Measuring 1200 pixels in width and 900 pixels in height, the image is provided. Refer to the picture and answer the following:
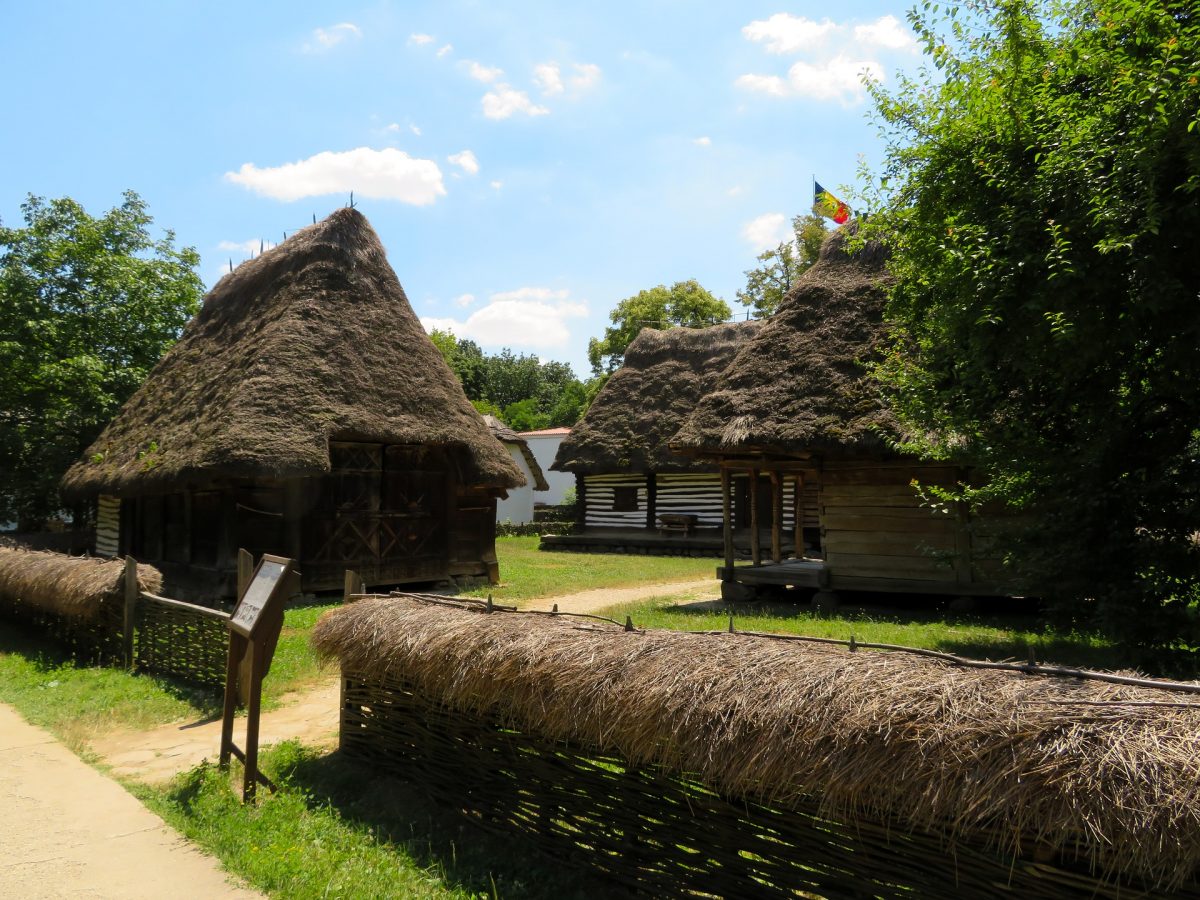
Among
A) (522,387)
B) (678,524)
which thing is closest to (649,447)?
(678,524)

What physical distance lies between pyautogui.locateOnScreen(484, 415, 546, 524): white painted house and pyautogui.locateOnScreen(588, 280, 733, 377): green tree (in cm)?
955

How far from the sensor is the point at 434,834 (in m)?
4.66

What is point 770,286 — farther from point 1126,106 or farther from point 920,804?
point 920,804

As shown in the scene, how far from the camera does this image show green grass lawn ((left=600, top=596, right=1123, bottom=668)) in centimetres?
850

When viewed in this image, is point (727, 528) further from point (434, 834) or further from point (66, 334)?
point (66, 334)

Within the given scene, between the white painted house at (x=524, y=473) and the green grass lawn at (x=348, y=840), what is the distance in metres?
26.6

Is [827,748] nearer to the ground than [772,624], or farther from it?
farther from it

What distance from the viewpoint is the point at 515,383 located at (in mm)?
63156

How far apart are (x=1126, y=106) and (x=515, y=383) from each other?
58.8 meters

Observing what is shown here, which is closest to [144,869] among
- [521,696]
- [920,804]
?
[521,696]

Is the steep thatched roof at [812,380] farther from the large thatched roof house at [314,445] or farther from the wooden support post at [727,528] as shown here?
the large thatched roof house at [314,445]

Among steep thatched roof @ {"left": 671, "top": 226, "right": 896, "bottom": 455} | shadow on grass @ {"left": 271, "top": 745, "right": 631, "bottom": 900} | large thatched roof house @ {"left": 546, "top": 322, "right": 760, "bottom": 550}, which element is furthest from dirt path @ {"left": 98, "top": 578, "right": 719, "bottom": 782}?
large thatched roof house @ {"left": 546, "top": 322, "right": 760, "bottom": 550}

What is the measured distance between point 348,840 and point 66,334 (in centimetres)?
1793

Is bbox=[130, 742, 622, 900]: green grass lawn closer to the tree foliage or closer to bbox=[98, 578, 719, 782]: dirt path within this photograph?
bbox=[98, 578, 719, 782]: dirt path
